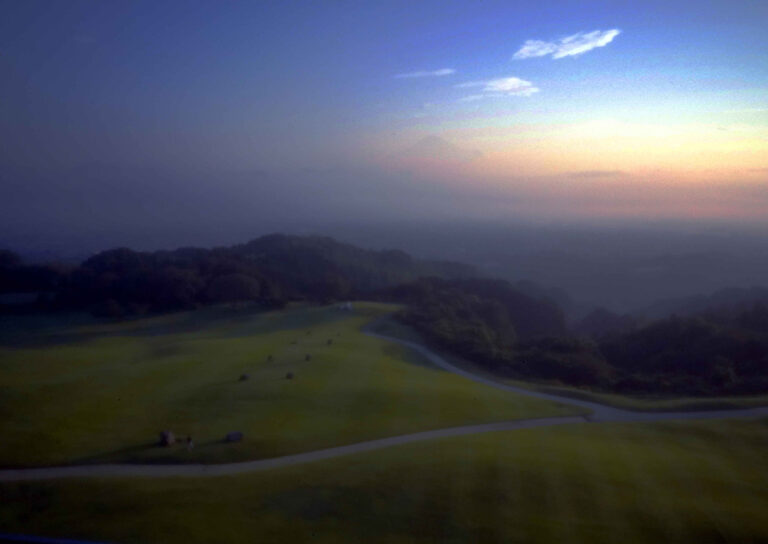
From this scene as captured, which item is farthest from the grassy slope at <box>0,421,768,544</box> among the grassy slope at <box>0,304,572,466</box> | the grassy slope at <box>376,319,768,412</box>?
the grassy slope at <box>376,319,768,412</box>

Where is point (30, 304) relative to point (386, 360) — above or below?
above

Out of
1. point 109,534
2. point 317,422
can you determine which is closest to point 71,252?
point 317,422

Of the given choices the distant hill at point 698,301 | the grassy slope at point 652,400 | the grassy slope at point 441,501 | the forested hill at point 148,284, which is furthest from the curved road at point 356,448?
the distant hill at point 698,301

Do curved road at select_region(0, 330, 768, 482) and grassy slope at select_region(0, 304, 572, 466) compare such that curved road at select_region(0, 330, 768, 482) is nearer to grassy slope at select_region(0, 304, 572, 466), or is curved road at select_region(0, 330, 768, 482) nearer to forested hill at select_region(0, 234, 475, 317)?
grassy slope at select_region(0, 304, 572, 466)

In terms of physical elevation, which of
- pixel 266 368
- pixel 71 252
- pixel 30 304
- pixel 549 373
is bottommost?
pixel 549 373

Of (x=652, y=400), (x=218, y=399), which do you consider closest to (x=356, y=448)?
(x=218, y=399)

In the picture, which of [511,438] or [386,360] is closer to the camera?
[511,438]

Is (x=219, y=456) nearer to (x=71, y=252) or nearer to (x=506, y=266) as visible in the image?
(x=71, y=252)
